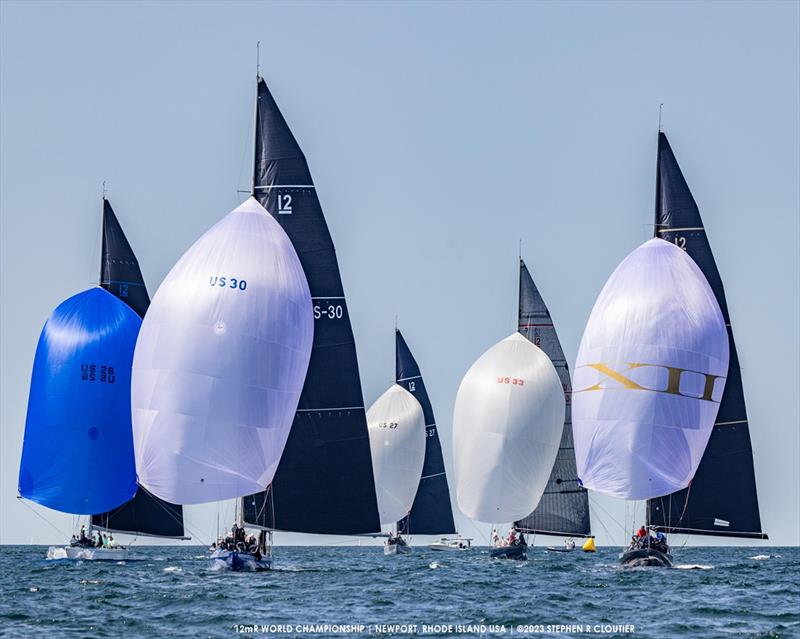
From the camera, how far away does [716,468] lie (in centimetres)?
5625

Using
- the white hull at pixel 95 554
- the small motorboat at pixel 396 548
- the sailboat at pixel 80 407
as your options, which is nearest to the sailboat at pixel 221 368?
the sailboat at pixel 80 407

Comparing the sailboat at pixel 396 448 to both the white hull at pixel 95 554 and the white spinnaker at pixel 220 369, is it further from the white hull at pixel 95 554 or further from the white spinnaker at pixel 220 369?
the white spinnaker at pixel 220 369

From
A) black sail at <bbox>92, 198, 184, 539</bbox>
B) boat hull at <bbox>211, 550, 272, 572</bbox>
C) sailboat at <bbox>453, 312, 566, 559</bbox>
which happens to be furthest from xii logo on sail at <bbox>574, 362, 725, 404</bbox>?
black sail at <bbox>92, 198, 184, 539</bbox>

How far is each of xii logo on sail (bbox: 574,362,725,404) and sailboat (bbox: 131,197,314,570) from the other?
40.8 ft

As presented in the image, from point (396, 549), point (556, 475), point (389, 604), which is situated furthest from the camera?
point (396, 549)

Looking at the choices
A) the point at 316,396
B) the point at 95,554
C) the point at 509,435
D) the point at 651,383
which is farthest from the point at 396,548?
the point at 316,396

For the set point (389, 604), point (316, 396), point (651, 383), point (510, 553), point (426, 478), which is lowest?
point (389, 604)

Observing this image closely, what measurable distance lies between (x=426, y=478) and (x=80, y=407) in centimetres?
3451

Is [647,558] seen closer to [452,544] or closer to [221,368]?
[221,368]

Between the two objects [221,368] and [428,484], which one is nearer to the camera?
[221,368]

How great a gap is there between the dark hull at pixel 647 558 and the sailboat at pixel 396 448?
32513mm

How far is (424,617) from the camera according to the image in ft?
123

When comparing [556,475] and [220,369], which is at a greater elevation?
[220,369]

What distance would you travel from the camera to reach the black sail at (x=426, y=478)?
8894 cm
